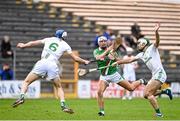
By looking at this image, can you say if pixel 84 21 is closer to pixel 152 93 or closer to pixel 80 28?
pixel 80 28

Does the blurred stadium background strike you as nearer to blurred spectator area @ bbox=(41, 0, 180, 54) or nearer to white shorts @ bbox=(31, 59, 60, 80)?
blurred spectator area @ bbox=(41, 0, 180, 54)

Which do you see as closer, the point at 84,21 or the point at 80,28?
the point at 80,28

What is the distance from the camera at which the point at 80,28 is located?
4047 centimetres

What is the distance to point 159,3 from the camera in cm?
4122

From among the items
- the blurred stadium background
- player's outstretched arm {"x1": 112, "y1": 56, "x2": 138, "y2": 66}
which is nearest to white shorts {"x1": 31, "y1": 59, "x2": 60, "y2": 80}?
player's outstretched arm {"x1": 112, "y1": 56, "x2": 138, "y2": 66}

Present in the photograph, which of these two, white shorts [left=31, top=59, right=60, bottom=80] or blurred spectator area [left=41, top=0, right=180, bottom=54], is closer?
white shorts [left=31, top=59, right=60, bottom=80]

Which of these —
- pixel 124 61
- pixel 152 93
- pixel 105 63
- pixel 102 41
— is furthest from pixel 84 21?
pixel 152 93

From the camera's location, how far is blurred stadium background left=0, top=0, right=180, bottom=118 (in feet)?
115

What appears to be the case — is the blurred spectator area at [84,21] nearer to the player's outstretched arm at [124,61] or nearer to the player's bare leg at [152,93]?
the player's outstretched arm at [124,61]

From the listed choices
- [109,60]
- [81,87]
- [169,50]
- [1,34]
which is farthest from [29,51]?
[109,60]

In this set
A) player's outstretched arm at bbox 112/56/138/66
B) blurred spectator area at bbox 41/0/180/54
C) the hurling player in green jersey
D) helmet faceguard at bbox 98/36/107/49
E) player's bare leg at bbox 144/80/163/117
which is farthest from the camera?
blurred spectator area at bbox 41/0/180/54

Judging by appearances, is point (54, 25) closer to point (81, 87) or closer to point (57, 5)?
point (57, 5)

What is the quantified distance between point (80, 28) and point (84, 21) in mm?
1084

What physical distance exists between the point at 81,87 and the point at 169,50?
22.3 ft
